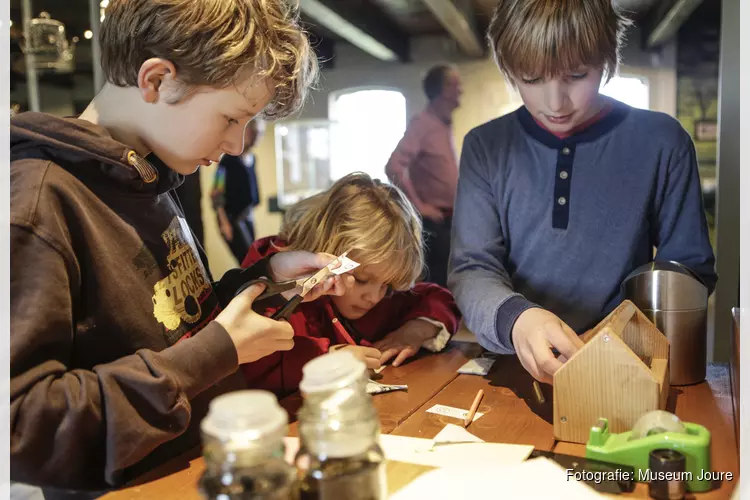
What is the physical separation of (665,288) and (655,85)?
90cm

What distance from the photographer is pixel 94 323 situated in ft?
2.72

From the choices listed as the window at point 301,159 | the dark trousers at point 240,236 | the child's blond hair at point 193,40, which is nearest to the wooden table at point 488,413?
the child's blond hair at point 193,40

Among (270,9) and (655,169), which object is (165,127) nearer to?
(270,9)

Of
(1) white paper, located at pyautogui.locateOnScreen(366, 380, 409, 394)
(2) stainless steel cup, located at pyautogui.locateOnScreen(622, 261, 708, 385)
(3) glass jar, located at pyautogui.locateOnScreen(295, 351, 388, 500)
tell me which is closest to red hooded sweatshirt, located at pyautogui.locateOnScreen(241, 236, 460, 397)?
(1) white paper, located at pyautogui.locateOnScreen(366, 380, 409, 394)

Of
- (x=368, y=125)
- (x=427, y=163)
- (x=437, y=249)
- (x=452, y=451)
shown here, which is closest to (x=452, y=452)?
(x=452, y=451)

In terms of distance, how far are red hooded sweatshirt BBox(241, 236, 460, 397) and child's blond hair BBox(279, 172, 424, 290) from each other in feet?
0.22

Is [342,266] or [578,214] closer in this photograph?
[342,266]

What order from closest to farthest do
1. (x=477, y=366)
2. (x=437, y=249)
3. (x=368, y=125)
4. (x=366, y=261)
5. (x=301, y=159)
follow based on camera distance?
1. (x=477, y=366)
2. (x=366, y=261)
3. (x=437, y=249)
4. (x=368, y=125)
5. (x=301, y=159)

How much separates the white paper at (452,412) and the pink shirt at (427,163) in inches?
40.2

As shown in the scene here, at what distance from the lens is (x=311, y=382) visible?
0.51m

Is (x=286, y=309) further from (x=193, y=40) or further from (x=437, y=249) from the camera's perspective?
(x=437, y=249)

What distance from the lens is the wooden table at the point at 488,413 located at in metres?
0.77

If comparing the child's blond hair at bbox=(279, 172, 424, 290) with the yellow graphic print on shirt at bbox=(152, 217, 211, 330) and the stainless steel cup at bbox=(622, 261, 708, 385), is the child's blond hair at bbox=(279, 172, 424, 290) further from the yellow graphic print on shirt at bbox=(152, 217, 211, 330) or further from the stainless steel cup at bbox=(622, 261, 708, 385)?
the stainless steel cup at bbox=(622, 261, 708, 385)

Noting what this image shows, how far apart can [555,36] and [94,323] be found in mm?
831
